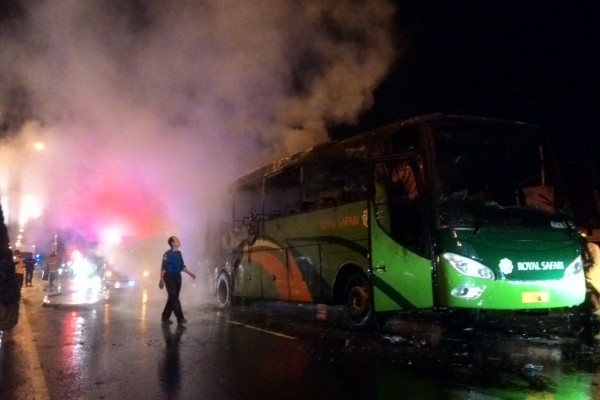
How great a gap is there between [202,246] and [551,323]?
949cm

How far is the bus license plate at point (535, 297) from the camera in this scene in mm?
7219

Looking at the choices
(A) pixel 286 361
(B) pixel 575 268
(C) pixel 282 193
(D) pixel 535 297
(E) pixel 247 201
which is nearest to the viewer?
(A) pixel 286 361

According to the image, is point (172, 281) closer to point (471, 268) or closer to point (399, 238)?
point (399, 238)

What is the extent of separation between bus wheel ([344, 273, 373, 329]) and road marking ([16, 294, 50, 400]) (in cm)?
438

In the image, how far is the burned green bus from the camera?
722 centimetres

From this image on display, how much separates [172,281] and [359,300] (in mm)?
3528

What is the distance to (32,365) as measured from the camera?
6367 millimetres

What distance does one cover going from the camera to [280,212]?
1142 cm

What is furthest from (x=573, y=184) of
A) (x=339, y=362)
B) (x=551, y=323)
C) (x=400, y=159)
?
(x=339, y=362)

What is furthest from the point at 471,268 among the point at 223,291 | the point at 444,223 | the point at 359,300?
the point at 223,291

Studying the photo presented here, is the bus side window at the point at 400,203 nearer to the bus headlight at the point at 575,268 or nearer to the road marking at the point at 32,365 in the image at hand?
the bus headlight at the point at 575,268

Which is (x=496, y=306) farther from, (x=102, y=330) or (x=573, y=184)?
(x=573, y=184)

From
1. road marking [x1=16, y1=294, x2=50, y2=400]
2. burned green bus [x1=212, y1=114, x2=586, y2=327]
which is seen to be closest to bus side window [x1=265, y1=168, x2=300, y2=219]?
burned green bus [x1=212, y1=114, x2=586, y2=327]

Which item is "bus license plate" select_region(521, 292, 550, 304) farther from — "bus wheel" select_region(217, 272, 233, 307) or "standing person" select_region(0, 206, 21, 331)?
"bus wheel" select_region(217, 272, 233, 307)
